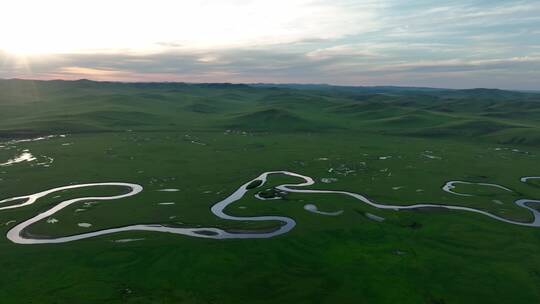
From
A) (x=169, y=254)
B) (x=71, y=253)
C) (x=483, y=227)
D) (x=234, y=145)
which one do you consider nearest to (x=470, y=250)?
(x=483, y=227)

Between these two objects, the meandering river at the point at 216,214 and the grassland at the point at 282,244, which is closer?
the grassland at the point at 282,244

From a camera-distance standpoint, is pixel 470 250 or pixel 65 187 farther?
pixel 65 187

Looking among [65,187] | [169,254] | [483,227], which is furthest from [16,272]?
[483,227]

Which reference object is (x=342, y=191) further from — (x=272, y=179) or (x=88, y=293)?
(x=88, y=293)

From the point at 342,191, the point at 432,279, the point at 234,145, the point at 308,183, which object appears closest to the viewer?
the point at 432,279

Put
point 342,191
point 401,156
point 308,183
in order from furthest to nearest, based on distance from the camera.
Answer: point 401,156 → point 308,183 → point 342,191

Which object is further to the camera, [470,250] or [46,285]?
[470,250]

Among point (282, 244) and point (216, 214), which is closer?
point (282, 244)

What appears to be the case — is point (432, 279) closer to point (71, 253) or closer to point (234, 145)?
point (71, 253)

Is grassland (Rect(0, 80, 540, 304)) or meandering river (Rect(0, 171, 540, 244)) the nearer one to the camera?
grassland (Rect(0, 80, 540, 304))

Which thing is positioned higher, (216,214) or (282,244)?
(282,244)
